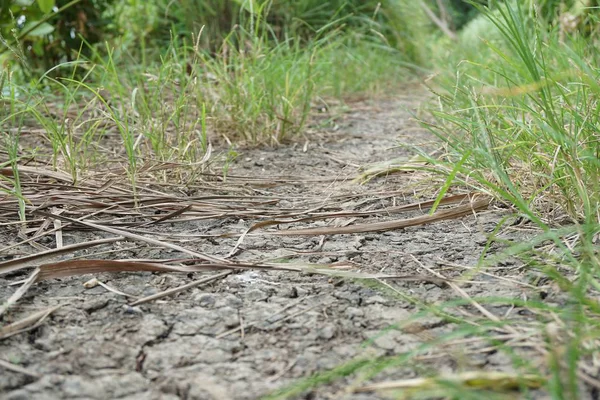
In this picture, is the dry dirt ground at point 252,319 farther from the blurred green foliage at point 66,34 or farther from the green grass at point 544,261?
the blurred green foliage at point 66,34

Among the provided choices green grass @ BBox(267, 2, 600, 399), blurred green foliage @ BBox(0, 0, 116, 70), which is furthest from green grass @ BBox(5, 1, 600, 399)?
blurred green foliage @ BBox(0, 0, 116, 70)

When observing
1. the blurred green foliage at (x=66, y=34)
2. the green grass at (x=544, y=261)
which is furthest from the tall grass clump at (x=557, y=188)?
the blurred green foliage at (x=66, y=34)

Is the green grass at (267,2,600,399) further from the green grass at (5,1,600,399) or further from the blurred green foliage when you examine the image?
the blurred green foliage

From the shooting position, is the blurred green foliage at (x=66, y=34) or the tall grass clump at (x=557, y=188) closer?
the tall grass clump at (x=557, y=188)

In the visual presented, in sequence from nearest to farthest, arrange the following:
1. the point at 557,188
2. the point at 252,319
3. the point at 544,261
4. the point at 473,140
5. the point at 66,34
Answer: the point at 252,319 → the point at 544,261 → the point at 557,188 → the point at 473,140 → the point at 66,34

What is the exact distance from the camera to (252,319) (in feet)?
3.38

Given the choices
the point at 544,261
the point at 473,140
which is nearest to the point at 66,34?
the point at 473,140

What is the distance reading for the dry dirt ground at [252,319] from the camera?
0.84 m

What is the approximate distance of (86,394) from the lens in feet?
2.66

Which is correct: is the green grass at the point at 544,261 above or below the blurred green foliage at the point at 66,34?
below

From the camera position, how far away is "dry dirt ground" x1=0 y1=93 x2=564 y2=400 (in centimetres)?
84

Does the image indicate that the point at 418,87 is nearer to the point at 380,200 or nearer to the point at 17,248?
the point at 380,200

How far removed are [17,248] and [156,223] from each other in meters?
0.31

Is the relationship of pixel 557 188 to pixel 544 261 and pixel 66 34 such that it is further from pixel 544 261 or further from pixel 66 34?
pixel 66 34
